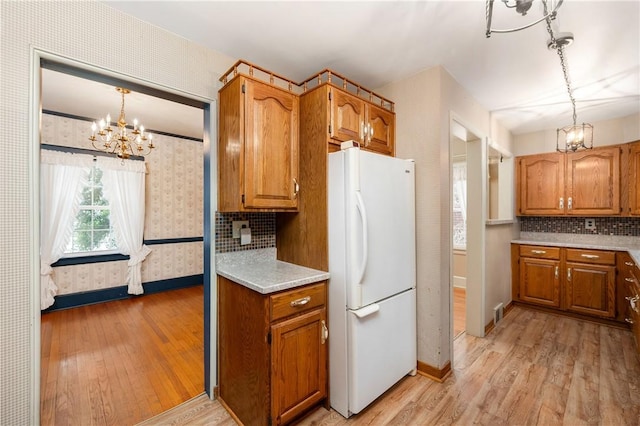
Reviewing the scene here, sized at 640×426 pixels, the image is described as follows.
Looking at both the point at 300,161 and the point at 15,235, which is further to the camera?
the point at 300,161

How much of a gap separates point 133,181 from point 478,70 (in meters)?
4.54

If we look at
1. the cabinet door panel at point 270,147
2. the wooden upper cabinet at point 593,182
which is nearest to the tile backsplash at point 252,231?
the cabinet door panel at point 270,147

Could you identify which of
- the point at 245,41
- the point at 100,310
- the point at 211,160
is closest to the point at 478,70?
the point at 245,41

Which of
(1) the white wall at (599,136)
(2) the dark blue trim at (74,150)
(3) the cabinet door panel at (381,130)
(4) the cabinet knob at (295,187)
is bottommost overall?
(4) the cabinet knob at (295,187)

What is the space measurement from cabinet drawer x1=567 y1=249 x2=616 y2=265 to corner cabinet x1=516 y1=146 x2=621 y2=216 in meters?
0.49

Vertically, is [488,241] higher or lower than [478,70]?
lower

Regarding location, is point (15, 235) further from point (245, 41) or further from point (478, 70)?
point (478, 70)

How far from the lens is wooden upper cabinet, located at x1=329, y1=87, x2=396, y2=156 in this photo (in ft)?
6.48

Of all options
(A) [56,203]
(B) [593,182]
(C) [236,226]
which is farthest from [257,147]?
(B) [593,182]

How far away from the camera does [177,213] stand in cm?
473

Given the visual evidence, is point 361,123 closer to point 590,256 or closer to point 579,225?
point 590,256

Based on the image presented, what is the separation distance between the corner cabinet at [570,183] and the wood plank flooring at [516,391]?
5.04 feet

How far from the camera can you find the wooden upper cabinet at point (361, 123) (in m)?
1.97

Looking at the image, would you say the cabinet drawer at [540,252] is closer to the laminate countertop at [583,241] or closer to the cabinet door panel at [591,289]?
the laminate countertop at [583,241]
